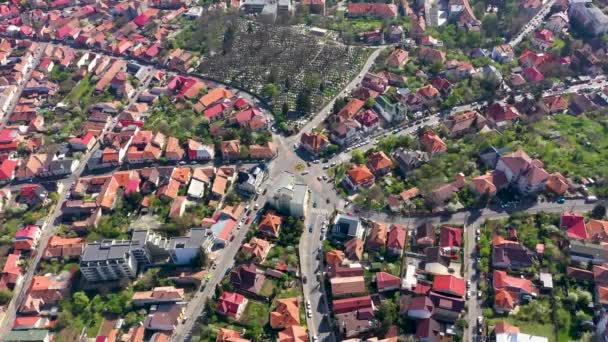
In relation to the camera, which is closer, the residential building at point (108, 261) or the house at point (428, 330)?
the house at point (428, 330)

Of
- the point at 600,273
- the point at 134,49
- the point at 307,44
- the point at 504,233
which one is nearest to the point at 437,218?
the point at 504,233

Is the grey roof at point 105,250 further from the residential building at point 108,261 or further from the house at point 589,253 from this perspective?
the house at point 589,253

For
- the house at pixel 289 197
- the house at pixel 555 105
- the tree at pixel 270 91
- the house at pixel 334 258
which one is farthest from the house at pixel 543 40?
the house at pixel 334 258

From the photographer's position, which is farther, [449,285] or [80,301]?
[80,301]

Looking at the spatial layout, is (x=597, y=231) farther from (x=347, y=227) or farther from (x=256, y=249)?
(x=256, y=249)

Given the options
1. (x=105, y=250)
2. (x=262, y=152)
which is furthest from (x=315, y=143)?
(x=105, y=250)

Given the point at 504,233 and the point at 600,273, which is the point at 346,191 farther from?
the point at 600,273
